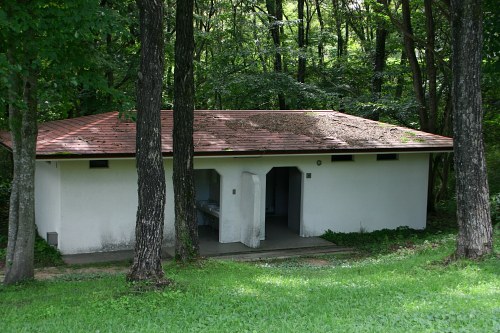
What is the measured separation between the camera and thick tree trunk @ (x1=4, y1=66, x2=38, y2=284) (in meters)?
9.13

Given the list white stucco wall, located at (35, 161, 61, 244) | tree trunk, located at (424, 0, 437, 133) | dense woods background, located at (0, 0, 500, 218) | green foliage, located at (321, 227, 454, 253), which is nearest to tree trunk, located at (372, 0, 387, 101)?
dense woods background, located at (0, 0, 500, 218)

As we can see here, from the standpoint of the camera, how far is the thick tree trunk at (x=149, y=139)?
7.61m

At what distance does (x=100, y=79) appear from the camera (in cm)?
911

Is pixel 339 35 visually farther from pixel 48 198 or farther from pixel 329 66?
pixel 48 198

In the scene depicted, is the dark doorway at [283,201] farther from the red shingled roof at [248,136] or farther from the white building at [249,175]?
the red shingled roof at [248,136]

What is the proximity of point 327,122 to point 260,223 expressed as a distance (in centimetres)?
457

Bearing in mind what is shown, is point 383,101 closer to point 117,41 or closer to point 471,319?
point 117,41

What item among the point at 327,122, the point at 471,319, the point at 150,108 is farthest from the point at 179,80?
the point at 327,122

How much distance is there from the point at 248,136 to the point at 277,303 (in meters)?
8.57

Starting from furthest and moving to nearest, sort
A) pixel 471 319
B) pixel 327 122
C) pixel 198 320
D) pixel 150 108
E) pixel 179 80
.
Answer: pixel 327 122 < pixel 179 80 < pixel 150 108 < pixel 198 320 < pixel 471 319

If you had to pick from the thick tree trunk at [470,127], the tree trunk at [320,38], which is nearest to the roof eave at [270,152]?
the thick tree trunk at [470,127]

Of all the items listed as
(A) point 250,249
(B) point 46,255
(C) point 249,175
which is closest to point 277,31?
(C) point 249,175

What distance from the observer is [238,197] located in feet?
48.8

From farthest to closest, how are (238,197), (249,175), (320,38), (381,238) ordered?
(320,38)
(381,238)
(238,197)
(249,175)
